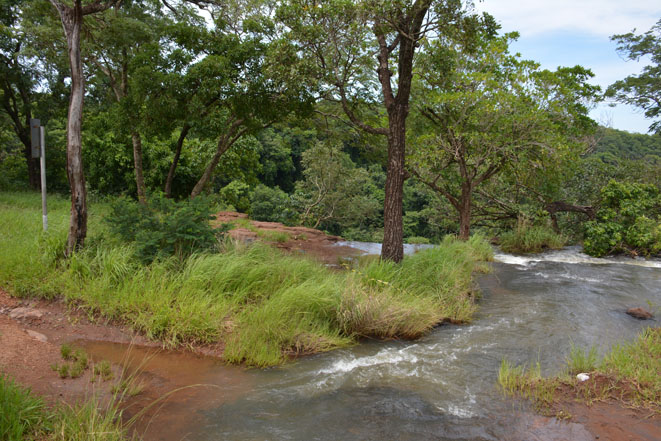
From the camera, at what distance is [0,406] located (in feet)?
9.17

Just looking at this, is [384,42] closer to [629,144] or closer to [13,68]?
[13,68]

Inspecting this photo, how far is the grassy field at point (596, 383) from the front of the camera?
4.04 m

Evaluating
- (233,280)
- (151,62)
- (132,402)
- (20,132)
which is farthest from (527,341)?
(20,132)

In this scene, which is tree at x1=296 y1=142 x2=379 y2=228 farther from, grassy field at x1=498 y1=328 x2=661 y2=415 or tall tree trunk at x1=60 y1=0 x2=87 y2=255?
grassy field at x1=498 y1=328 x2=661 y2=415

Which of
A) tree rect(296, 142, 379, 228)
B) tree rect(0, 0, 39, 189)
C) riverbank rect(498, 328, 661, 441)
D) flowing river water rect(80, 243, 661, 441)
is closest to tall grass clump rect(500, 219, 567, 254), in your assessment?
flowing river water rect(80, 243, 661, 441)

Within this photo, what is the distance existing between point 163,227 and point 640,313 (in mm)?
8259

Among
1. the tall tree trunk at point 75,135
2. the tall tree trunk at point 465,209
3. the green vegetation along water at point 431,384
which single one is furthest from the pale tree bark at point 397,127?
the tall tree trunk at point 465,209

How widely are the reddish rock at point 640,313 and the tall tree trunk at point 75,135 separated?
945 cm

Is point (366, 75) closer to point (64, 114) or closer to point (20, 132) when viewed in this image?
point (64, 114)

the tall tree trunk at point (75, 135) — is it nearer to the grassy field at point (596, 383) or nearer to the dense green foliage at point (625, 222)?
the grassy field at point (596, 383)

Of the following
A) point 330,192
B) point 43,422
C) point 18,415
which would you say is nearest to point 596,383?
point 43,422

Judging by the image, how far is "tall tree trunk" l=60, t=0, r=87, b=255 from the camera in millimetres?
6773

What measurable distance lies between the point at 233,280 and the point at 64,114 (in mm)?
14834

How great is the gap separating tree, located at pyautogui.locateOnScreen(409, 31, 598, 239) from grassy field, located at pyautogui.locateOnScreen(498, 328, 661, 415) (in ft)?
22.5
